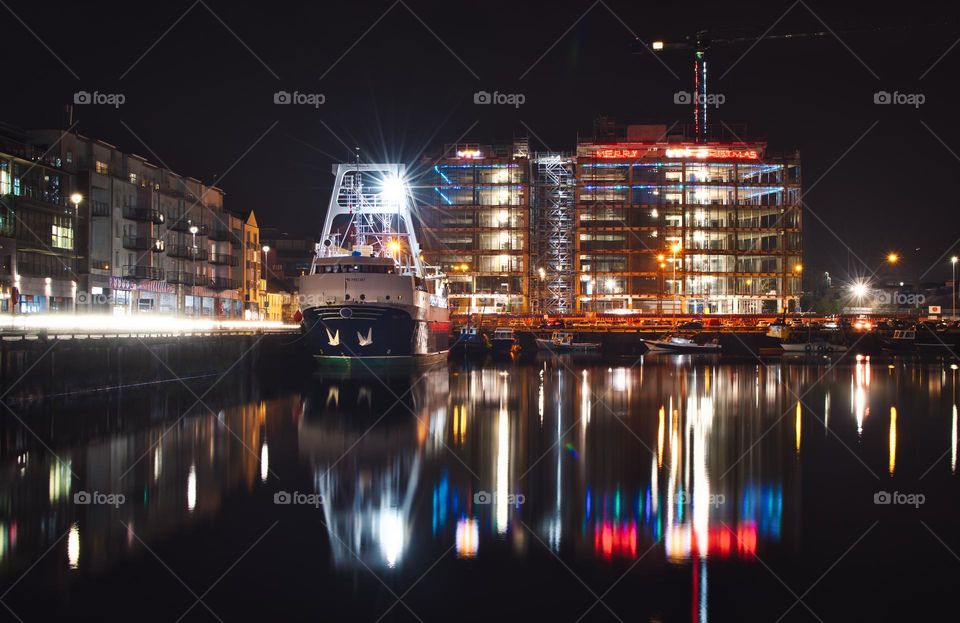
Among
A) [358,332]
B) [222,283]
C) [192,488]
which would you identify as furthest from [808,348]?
[192,488]

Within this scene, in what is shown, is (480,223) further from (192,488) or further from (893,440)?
(192,488)

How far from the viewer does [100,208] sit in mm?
68188

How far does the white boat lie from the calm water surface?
5821 cm

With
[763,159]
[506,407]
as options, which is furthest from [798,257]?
[506,407]

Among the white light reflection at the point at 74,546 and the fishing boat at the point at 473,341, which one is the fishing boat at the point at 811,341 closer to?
the fishing boat at the point at 473,341

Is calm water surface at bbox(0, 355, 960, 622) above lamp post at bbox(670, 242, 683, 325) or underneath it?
underneath

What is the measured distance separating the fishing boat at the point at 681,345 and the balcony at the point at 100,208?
5707cm

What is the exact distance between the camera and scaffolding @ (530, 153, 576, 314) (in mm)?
132625

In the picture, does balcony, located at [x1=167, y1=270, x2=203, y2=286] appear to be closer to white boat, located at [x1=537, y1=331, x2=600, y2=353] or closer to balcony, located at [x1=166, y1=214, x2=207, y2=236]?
balcony, located at [x1=166, y1=214, x2=207, y2=236]

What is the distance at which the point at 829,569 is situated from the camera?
14.2 m

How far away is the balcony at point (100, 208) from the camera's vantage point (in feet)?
221

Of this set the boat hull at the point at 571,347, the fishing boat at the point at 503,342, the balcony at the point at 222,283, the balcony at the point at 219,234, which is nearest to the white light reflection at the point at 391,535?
the fishing boat at the point at 503,342

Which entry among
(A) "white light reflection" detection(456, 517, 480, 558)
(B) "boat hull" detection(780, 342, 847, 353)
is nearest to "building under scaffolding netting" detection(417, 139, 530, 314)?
(B) "boat hull" detection(780, 342, 847, 353)

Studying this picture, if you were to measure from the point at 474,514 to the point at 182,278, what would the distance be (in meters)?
70.5
